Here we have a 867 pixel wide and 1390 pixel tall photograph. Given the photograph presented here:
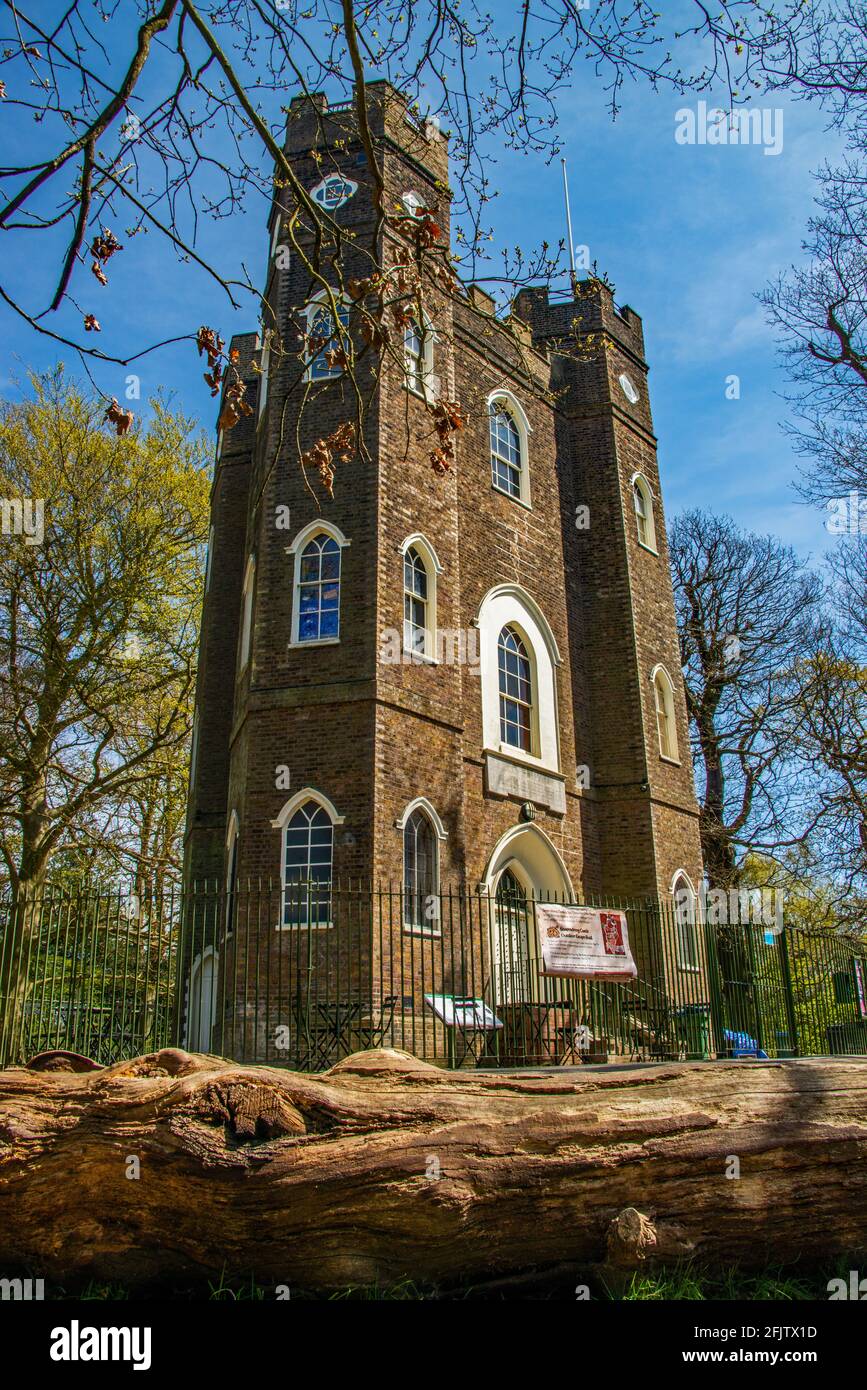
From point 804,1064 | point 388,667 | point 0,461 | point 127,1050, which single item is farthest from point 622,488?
point 804,1064

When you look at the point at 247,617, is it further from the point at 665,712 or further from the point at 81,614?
the point at 665,712

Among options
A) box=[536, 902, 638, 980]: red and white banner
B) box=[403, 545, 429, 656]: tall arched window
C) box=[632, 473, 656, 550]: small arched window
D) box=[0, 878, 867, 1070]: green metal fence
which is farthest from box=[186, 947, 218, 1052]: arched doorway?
box=[632, 473, 656, 550]: small arched window

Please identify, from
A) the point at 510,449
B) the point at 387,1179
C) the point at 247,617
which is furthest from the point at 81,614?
the point at 387,1179

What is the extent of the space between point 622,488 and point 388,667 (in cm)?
934

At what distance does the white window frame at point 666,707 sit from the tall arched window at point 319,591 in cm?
822

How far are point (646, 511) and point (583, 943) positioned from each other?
40.1 ft

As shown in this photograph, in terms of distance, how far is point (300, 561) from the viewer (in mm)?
17203

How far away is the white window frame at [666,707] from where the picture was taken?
73.4ft

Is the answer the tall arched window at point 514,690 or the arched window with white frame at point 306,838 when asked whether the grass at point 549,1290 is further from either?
the tall arched window at point 514,690

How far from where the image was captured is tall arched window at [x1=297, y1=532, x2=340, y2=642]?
16.7 metres

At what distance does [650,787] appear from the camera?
21.0 m

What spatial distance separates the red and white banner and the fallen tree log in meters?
8.42

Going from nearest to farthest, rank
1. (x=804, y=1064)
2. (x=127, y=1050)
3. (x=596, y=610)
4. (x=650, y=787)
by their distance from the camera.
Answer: (x=804, y=1064)
(x=127, y=1050)
(x=650, y=787)
(x=596, y=610)

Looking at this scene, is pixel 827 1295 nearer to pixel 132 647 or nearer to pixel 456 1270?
pixel 456 1270
